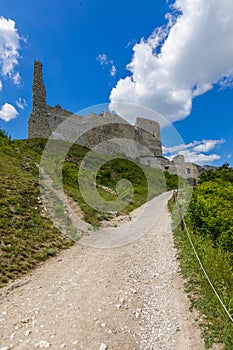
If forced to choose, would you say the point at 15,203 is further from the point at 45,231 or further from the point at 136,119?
the point at 136,119

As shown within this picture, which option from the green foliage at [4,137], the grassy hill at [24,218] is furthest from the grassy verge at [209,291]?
the green foliage at [4,137]

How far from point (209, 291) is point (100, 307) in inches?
92.2

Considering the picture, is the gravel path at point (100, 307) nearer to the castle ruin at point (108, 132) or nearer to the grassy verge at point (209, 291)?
the grassy verge at point (209, 291)

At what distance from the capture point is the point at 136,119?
5634 centimetres

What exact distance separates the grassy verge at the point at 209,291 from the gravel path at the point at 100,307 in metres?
0.21

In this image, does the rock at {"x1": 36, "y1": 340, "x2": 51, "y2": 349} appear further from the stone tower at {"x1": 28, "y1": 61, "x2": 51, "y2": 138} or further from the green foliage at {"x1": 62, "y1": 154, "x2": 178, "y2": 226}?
the stone tower at {"x1": 28, "y1": 61, "x2": 51, "y2": 138}

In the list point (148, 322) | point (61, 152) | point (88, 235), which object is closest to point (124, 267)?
point (148, 322)

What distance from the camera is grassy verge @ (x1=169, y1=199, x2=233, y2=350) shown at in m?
3.60

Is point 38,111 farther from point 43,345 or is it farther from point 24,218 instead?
point 43,345

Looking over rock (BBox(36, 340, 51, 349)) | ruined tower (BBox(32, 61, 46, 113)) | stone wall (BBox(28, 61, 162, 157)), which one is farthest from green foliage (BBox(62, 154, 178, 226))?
ruined tower (BBox(32, 61, 46, 113))

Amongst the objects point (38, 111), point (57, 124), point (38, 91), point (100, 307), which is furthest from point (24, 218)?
point (38, 91)

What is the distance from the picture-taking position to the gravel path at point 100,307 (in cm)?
378

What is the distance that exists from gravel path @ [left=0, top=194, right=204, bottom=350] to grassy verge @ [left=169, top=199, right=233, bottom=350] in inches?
8.4

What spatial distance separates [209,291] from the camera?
4684 millimetres
